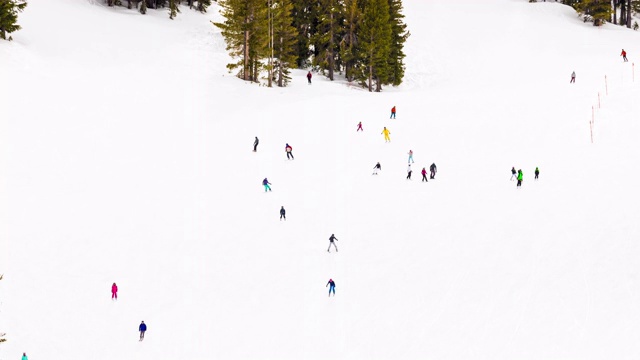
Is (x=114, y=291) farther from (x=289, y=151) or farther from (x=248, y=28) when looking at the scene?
(x=248, y=28)

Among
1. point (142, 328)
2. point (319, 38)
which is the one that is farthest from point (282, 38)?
point (142, 328)

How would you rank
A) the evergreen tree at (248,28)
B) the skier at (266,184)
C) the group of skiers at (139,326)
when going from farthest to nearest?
1. the evergreen tree at (248,28)
2. the skier at (266,184)
3. the group of skiers at (139,326)

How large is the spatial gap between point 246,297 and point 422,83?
4356 cm

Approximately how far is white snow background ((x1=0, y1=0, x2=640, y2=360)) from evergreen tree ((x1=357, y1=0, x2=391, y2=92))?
365cm

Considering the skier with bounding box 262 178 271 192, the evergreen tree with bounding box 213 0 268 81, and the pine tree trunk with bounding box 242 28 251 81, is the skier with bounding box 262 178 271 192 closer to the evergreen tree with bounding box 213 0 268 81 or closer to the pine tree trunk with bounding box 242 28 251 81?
the evergreen tree with bounding box 213 0 268 81

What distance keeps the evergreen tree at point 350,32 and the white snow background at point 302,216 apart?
5358 millimetres

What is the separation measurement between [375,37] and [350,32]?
11.7 feet

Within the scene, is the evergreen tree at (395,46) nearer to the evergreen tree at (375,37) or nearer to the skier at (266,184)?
the evergreen tree at (375,37)

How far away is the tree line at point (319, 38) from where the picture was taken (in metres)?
50.4

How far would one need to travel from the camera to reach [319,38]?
5706 cm

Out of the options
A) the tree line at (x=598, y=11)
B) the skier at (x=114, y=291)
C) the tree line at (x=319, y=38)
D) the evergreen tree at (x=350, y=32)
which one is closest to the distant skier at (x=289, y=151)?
the skier at (x=114, y=291)

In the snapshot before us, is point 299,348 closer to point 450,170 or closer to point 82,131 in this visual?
point 450,170

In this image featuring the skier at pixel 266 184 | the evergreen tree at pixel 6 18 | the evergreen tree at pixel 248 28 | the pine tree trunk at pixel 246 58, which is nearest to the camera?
the skier at pixel 266 184

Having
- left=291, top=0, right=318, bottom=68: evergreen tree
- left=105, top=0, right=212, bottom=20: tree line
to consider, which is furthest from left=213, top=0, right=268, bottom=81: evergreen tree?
left=105, top=0, right=212, bottom=20: tree line
